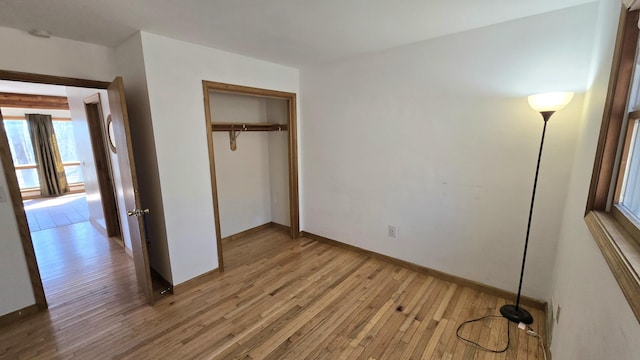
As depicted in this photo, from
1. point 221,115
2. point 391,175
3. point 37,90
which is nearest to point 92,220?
point 37,90

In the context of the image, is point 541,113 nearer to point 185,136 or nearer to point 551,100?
point 551,100

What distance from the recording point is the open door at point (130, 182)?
218 centimetres

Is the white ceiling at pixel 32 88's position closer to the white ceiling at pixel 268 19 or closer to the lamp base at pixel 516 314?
the white ceiling at pixel 268 19

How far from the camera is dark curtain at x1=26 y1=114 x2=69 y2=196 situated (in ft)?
21.7

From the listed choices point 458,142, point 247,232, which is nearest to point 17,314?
point 247,232

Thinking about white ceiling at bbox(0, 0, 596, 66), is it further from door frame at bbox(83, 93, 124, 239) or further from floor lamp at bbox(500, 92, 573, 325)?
door frame at bbox(83, 93, 124, 239)

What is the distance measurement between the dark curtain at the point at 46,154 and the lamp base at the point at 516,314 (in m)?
9.85

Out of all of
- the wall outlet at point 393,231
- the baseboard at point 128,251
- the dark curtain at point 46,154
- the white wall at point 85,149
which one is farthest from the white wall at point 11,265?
the dark curtain at point 46,154

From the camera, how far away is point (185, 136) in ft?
8.28

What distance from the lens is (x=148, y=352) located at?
1.91 metres

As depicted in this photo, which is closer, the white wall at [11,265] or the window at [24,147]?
the white wall at [11,265]

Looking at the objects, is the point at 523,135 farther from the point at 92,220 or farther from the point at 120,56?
the point at 92,220

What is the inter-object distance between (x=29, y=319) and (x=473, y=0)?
4.32 metres

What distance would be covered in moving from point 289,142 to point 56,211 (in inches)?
220
